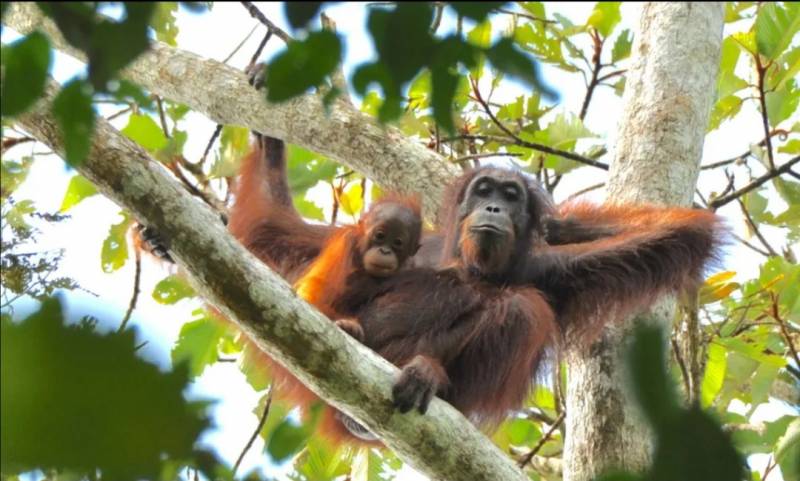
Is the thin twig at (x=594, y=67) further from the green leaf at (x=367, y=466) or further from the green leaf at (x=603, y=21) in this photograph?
the green leaf at (x=367, y=466)

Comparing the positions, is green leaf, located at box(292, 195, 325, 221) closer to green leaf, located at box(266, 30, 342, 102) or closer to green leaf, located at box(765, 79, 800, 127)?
green leaf, located at box(765, 79, 800, 127)

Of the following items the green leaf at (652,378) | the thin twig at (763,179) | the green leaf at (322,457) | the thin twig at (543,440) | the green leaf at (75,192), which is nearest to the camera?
the green leaf at (652,378)

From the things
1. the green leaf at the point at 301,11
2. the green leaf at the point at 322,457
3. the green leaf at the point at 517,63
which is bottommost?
the green leaf at the point at 301,11

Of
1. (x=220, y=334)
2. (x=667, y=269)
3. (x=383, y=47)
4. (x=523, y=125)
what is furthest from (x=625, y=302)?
(x=383, y=47)

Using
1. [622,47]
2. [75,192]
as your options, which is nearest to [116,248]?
[75,192]

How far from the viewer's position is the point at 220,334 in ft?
20.0

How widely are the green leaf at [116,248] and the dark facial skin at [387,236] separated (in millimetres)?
1907

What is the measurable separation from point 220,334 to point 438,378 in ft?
7.90

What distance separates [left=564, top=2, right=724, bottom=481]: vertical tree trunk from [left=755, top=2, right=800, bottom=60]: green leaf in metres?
0.23

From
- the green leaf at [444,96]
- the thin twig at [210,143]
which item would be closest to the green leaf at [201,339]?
the thin twig at [210,143]

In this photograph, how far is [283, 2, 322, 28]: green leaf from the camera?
1.21 meters

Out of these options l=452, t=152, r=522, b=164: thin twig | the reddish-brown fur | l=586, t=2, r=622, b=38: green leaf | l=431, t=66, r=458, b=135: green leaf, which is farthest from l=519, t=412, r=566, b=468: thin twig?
l=431, t=66, r=458, b=135: green leaf

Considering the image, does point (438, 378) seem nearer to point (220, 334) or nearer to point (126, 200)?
point (126, 200)

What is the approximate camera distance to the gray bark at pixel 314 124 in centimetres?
525
